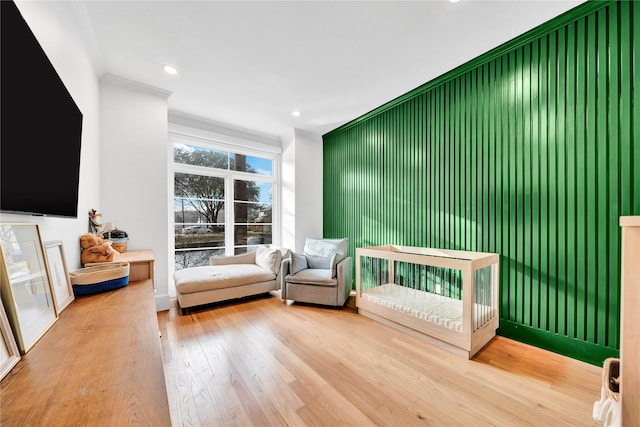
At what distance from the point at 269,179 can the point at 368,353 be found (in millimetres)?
3399

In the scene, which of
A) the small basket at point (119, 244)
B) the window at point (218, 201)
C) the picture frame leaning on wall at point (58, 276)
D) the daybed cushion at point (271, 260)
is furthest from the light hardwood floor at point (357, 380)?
the window at point (218, 201)

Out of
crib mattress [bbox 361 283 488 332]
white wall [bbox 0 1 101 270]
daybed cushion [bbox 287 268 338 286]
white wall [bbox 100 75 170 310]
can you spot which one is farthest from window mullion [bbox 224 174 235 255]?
crib mattress [bbox 361 283 488 332]

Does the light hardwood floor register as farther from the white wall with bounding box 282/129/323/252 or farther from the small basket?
the white wall with bounding box 282/129/323/252

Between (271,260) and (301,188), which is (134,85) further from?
(271,260)

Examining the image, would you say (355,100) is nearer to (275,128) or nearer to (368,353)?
(275,128)

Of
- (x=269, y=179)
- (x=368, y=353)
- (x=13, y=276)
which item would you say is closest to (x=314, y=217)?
(x=269, y=179)

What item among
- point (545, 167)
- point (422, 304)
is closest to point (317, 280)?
point (422, 304)

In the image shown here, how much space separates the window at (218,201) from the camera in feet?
12.2

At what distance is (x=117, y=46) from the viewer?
2.24m

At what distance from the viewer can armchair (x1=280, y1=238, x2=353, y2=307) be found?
10.0 ft

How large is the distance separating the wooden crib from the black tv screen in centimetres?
249

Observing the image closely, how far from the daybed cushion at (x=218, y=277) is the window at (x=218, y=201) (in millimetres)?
602

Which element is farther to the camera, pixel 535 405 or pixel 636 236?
pixel 535 405

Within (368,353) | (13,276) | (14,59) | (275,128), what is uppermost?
(275,128)
